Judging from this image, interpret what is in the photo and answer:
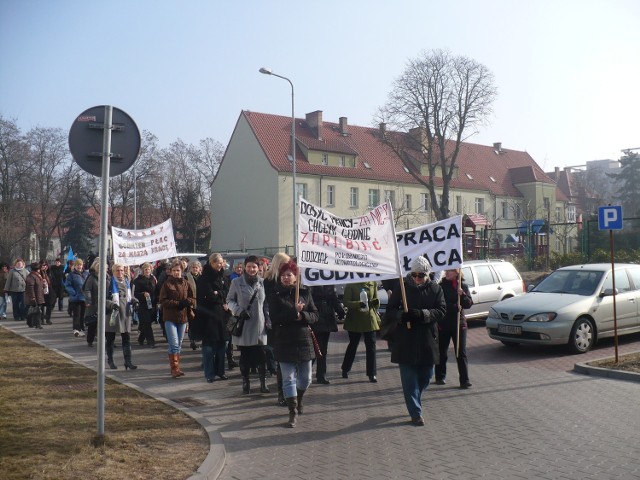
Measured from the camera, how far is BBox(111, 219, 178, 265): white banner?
15398mm

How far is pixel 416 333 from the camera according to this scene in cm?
755

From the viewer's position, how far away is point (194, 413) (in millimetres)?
8109

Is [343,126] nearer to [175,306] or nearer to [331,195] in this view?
[331,195]

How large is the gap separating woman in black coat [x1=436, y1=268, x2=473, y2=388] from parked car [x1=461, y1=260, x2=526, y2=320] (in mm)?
6544

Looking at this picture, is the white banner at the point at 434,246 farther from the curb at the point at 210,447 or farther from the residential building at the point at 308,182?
the residential building at the point at 308,182

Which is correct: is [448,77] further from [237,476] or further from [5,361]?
[237,476]

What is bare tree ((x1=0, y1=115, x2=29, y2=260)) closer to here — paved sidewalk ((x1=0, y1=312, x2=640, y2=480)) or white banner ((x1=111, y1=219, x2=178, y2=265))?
white banner ((x1=111, y1=219, x2=178, y2=265))

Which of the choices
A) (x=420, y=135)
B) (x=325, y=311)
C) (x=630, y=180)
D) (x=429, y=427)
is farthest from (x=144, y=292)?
(x=630, y=180)

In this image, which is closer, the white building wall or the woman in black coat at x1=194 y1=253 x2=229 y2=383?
the woman in black coat at x1=194 y1=253 x2=229 y2=383

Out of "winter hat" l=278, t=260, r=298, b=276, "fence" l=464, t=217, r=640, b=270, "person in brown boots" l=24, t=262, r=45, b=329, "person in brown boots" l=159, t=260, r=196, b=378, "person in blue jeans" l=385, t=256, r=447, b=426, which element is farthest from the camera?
"fence" l=464, t=217, r=640, b=270

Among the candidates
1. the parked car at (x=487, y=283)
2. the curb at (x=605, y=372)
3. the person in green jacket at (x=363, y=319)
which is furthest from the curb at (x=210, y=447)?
the parked car at (x=487, y=283)

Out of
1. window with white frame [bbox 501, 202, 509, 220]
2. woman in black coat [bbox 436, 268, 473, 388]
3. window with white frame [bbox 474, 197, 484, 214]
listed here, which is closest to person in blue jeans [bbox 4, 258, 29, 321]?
woman in black coat [bbox 436, 268, 473, 388]

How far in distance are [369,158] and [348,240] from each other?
53213 mm

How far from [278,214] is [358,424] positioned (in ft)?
147
